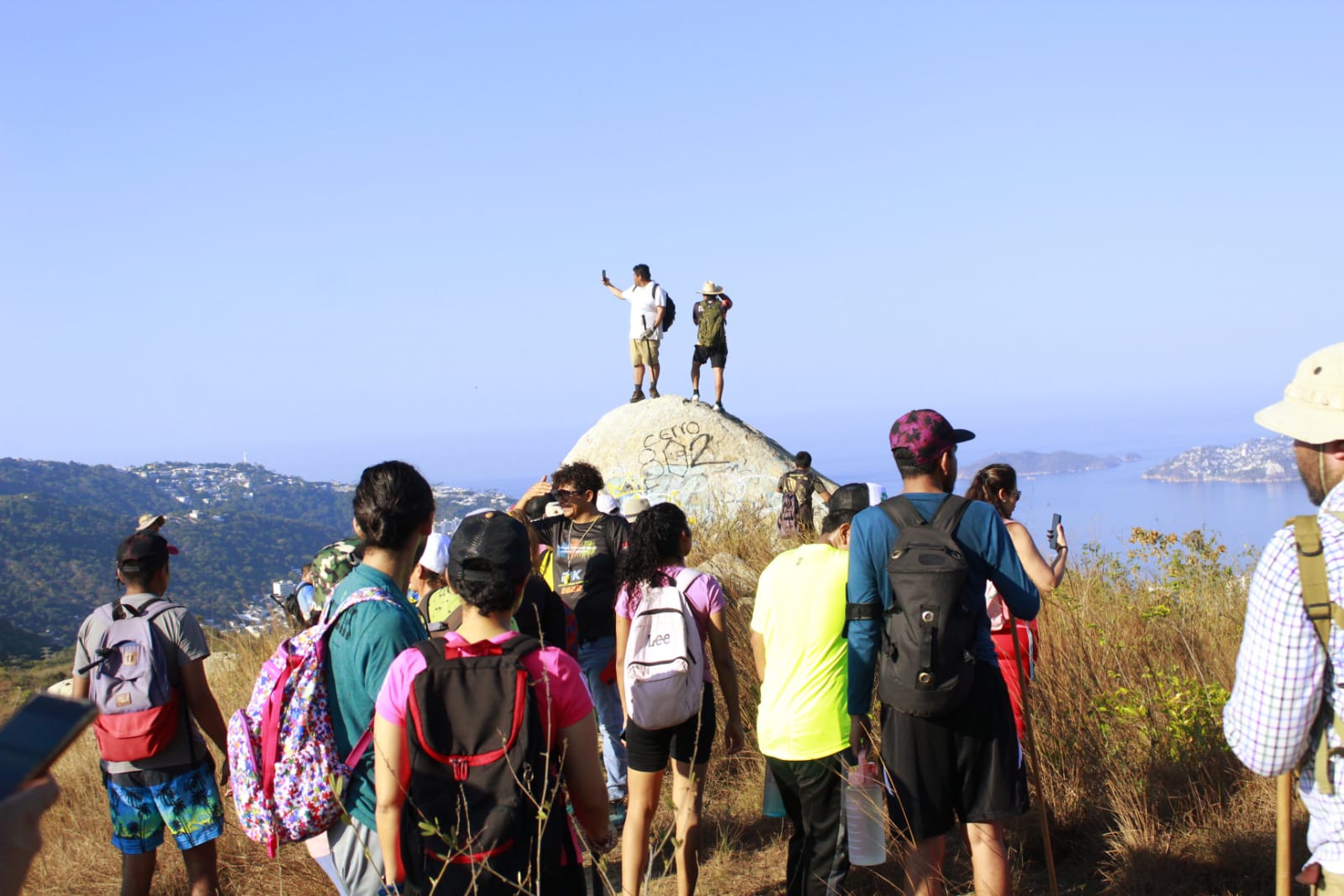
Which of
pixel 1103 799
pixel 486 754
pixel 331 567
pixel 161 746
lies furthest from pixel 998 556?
pixel 161 746

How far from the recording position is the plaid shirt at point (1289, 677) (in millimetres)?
2211

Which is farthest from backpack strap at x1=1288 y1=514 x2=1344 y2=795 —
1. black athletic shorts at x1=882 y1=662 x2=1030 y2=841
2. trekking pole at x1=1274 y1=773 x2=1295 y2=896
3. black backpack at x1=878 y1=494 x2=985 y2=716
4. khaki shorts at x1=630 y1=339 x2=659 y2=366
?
khaki shorts at x1=630 y1=339 x2=659 y2=366

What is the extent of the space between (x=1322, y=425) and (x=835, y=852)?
2.39m

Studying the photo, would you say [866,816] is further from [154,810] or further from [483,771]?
[154,810]

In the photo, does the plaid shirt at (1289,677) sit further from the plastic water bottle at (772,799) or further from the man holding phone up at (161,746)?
the man holding phone up at (161,746)

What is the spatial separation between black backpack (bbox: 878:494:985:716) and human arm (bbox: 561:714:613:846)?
1.12m

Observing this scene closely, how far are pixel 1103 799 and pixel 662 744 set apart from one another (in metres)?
2.15

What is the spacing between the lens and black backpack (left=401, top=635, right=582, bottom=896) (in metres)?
2.64

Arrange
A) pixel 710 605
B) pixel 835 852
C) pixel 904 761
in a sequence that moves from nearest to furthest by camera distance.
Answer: pixel 904 761, pixel 835 852, pixel 710 605

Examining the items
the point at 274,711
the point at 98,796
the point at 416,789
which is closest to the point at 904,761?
the point at 416,789

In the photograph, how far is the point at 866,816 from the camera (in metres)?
3.83

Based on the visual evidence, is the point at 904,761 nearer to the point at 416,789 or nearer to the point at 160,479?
the point at 416,789

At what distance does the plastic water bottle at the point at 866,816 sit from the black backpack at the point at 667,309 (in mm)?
11181

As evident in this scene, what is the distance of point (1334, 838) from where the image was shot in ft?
7.43
